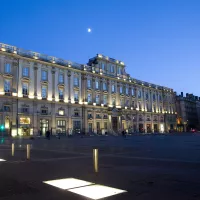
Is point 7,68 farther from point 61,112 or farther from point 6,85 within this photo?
point 61,112

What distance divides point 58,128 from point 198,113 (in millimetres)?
92415

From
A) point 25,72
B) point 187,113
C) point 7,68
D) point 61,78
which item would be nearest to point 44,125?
point 25,72

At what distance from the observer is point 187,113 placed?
10938 cm

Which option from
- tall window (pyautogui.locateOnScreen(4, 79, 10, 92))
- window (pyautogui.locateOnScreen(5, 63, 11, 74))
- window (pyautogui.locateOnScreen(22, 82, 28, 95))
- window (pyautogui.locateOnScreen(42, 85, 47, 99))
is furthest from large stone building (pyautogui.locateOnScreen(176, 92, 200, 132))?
window (pyautogui.locateOnScreen(5, 63, 11, 74))

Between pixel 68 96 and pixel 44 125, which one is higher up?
pixel 68 96

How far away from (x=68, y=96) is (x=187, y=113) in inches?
2886

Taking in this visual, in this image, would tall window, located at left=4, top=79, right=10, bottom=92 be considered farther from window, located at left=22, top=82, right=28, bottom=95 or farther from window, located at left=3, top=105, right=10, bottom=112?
window, located at left=3, top=105, right=10, bottom=112

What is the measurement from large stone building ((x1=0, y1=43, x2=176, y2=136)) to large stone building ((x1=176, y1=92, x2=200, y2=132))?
83.1ft

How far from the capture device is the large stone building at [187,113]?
337 feet

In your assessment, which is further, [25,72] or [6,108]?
[25,72]

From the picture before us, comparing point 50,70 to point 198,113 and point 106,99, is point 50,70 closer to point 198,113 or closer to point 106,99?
point 106,99

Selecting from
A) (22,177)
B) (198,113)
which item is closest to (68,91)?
(22,177)

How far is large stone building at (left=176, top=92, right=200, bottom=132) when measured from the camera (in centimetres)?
10281

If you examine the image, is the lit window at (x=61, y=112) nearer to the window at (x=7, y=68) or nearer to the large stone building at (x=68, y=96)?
the large stone building at (x=68, y=96)
